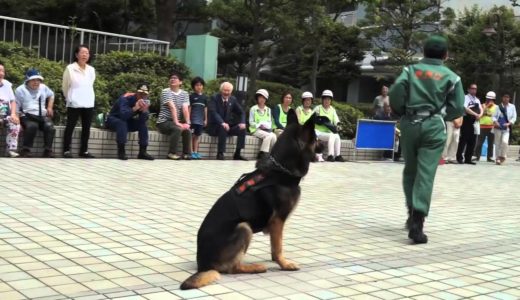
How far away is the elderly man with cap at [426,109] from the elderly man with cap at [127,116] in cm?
616

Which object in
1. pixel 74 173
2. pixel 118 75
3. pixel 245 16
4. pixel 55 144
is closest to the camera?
pixel 74 173

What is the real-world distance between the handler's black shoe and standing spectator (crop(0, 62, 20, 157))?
6945mm

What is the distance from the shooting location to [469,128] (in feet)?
52.0

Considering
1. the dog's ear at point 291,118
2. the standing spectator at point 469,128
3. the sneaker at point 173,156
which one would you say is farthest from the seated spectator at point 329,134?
the dog's ear at point 291,118

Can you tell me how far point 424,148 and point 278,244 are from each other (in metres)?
2.28

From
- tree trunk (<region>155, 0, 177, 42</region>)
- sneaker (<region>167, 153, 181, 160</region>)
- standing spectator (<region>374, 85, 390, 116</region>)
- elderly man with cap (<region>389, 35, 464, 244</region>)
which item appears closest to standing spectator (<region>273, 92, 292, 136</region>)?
sneaker (<region>167, 153, 181, 160</region>)

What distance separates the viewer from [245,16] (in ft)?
77.6

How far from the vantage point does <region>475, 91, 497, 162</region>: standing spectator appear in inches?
659

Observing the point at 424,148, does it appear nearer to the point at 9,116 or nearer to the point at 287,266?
the point at 287,266

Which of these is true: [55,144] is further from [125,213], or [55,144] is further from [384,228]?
[384,228]

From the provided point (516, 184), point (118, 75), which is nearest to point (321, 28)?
point (118, 75)

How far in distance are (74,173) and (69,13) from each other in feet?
65.8

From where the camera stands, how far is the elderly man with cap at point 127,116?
446 inches

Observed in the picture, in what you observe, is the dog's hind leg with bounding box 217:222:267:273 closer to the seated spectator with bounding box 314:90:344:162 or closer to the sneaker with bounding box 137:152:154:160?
the sneaker with bounding box 137:152:154:160
